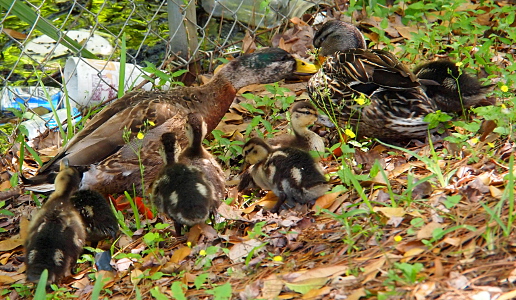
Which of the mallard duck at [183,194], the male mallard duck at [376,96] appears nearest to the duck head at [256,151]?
the mallard duck at [183,194]

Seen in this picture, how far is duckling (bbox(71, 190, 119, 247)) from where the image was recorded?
3.96 metres

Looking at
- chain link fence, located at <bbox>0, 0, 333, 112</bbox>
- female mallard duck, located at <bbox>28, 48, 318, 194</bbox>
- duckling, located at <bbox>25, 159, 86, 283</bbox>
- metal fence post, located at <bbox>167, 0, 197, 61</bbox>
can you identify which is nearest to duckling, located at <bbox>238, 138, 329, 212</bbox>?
female mallard duck, located at <bbox>28, 48, 318, 194</bbox>

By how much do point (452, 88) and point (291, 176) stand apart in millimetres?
1514

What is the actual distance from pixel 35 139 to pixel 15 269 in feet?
6.34

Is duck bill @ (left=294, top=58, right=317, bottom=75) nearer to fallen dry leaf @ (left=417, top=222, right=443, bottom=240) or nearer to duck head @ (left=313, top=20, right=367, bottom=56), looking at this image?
duck head @ (left=313, top=20, right=367, bottom=56)

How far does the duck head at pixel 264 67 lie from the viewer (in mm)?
5539

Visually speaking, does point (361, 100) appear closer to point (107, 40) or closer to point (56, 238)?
point (56, 238)

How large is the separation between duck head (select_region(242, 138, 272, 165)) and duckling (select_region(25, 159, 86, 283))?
3.75 ft

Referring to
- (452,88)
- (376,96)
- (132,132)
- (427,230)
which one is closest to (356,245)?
(427,230)

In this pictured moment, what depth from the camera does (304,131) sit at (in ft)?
15.0

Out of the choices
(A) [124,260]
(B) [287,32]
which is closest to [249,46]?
(B) [287,32]

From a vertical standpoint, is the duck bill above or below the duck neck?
above

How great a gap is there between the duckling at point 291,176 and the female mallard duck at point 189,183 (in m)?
0.33

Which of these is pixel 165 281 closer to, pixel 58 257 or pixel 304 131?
pixel 58 257
